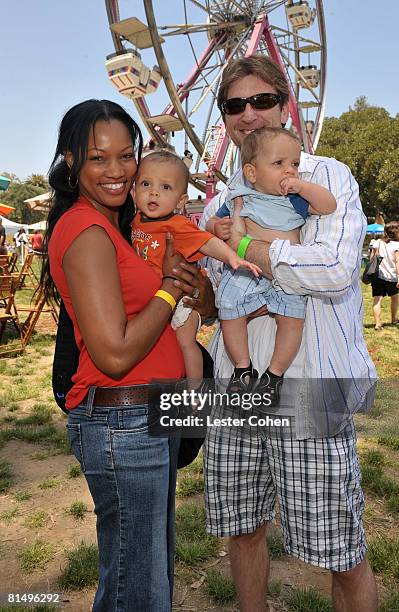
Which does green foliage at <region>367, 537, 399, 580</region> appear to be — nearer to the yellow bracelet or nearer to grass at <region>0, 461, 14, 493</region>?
the yellow bracelet

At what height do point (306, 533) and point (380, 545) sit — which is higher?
point (306, 533)

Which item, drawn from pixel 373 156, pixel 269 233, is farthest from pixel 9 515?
pixel 373 156

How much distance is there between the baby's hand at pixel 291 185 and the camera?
1717mm

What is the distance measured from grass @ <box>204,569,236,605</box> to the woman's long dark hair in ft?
5.64

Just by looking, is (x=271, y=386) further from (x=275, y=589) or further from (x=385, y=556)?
(x=385, y=556)

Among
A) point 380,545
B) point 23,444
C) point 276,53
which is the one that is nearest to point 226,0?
point 276,53

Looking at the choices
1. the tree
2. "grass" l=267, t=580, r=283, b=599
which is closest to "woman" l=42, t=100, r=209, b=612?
"grass" l=267, t=580, r=283, b=599

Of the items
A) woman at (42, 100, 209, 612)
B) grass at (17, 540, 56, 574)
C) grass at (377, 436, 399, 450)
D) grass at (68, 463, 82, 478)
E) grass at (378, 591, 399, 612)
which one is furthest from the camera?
grass at (377, 436, 399, 450)

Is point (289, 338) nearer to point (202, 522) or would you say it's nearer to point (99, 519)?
point (99, 519)

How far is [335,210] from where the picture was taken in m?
1.73

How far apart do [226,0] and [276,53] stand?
2305 mm

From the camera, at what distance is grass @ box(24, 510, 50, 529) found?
126 inches

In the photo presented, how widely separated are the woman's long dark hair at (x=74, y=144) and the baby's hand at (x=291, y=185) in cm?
49

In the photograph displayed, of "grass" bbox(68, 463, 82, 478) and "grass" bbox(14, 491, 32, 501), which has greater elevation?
"grass" bbox(68, 463, 82, 478)
